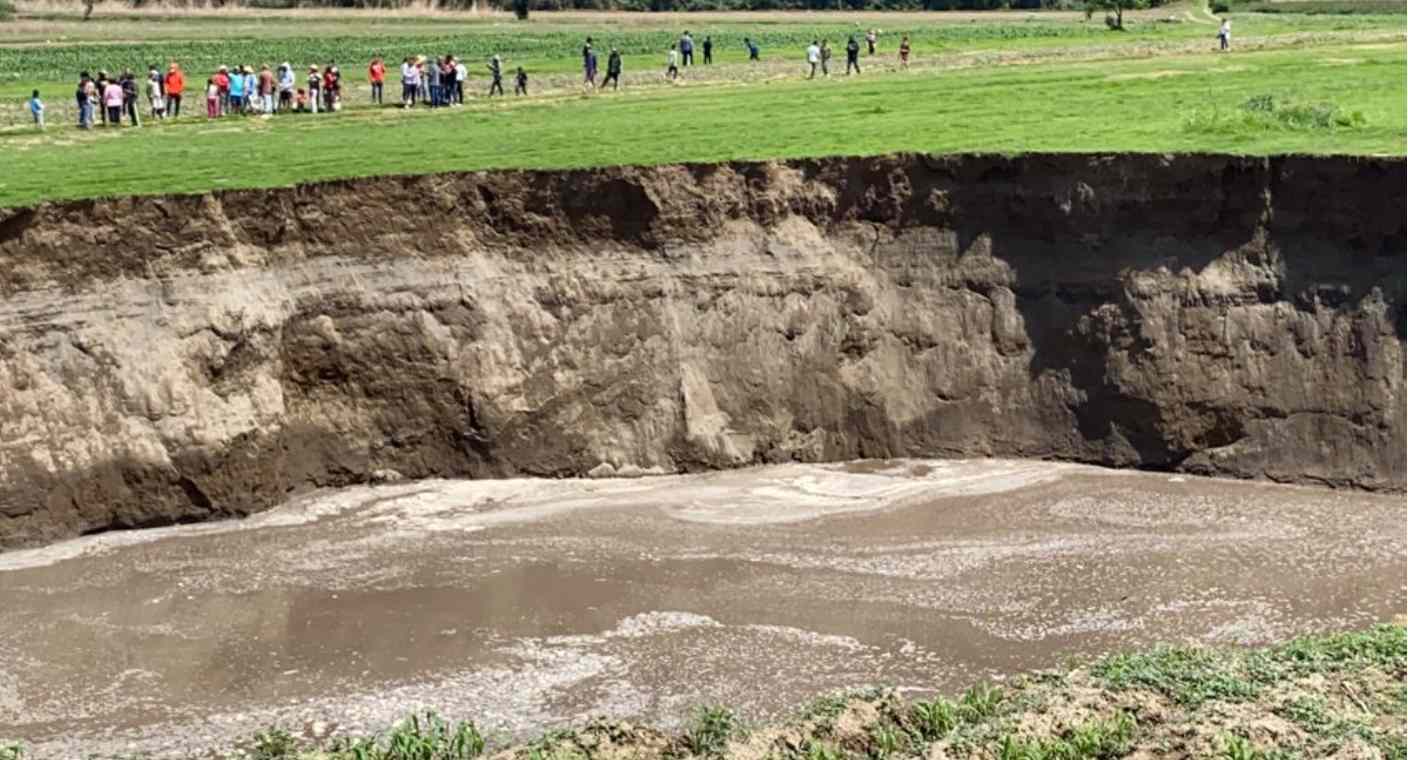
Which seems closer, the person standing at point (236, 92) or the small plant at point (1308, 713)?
the small plant at point (1308, 713)

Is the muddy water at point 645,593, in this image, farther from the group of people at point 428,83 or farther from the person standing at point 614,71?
the person standing at point 614,71

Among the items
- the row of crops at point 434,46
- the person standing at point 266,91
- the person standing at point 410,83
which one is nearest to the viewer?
the person standing at point 266,91

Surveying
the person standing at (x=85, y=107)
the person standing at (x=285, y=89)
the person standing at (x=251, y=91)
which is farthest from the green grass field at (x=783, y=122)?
the person standing at (x=251, y=91)

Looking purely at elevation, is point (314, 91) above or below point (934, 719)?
above

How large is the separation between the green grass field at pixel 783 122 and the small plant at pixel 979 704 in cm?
1144

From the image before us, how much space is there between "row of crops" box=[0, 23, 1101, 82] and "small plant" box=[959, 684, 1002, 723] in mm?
35299

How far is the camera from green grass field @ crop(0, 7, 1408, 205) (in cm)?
2733

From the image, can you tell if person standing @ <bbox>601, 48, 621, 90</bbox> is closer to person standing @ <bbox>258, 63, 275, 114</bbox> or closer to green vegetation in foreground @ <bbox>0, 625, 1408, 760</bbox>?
person standing @ <bbox>258, 63, 275, 114</bbox>

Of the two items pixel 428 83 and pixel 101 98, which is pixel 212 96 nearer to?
pixel 101 98

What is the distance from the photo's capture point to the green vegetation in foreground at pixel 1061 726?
52.1ft

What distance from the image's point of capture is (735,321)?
26797 mm

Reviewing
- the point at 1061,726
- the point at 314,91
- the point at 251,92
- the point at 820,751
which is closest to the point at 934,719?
the point at 1061,726

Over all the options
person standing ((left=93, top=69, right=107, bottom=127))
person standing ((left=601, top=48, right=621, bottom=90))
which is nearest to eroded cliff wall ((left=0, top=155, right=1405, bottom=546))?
person standing ((left=93, top=69, right=107, bottom=127))

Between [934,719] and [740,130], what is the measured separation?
16.1 metres
